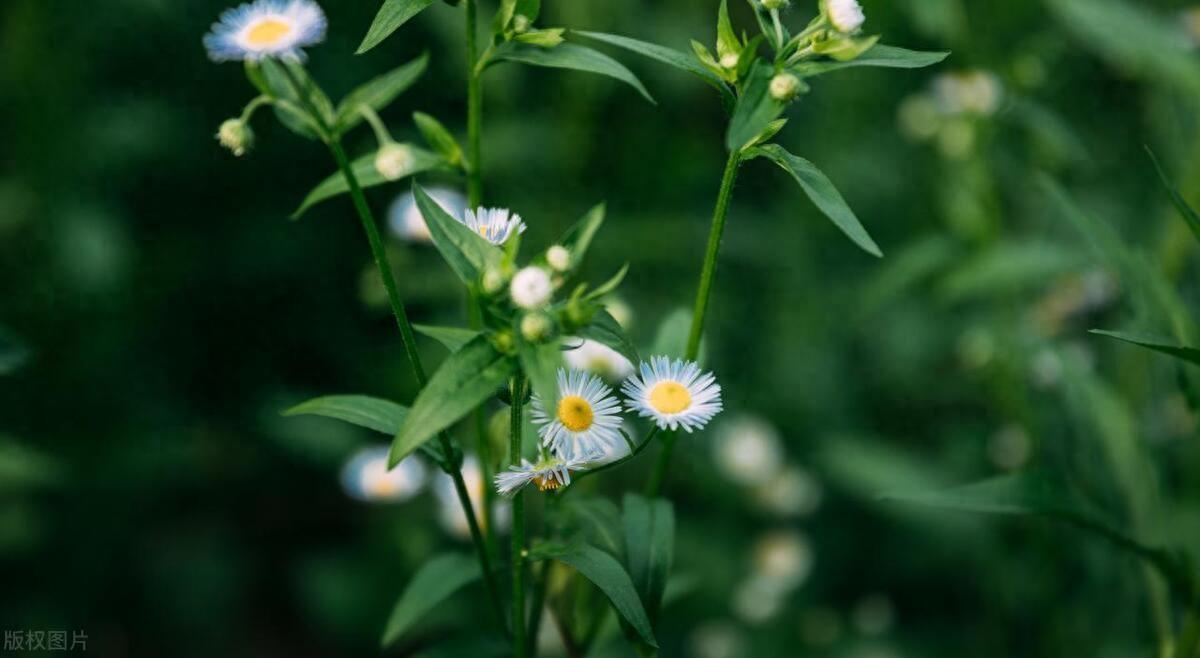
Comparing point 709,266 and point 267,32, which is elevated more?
point 267,32

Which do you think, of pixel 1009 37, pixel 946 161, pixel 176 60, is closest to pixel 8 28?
pixel 176 60

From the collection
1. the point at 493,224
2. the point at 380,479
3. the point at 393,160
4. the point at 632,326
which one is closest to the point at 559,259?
the point at 493,224

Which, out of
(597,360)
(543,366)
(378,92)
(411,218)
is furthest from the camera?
A: (411,218)

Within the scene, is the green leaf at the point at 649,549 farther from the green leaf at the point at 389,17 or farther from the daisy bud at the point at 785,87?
the green leaf at the point at 389,17

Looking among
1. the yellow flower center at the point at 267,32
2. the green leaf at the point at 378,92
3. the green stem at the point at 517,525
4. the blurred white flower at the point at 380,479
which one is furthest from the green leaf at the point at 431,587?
the yellow flower center at the point at 267,32

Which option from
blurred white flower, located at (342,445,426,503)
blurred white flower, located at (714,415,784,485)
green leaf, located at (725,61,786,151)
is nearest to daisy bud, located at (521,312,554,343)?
green leaf, located at (725,61,786,151)

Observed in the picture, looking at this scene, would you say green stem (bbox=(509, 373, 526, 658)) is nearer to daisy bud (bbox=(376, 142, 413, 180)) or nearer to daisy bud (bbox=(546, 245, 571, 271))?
daisy bud (bbox=(546, 245, 571, 271))

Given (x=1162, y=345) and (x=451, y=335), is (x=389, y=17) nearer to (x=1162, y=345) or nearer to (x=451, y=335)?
(x=451, y=335)

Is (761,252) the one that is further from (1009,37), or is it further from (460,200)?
(460,200)
